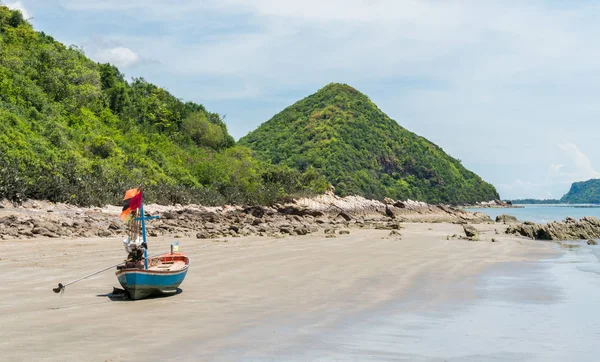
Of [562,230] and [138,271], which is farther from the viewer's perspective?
[562,230]

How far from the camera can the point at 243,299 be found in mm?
13078

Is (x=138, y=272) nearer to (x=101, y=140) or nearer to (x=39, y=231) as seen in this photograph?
(x=39, y=231)

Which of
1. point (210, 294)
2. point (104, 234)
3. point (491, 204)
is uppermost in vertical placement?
point (491, 204)

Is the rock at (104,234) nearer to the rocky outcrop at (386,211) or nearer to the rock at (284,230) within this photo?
the rock at (284,230)

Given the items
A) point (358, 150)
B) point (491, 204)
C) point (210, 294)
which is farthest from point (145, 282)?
point (491, 204)

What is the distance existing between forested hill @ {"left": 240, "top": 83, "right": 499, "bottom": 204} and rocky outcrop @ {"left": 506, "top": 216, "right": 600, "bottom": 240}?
85575 mm

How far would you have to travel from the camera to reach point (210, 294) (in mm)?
13664

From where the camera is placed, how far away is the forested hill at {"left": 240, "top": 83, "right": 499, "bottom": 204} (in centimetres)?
14112

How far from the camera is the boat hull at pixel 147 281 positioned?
1241 cm

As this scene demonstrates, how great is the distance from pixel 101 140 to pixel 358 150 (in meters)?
106

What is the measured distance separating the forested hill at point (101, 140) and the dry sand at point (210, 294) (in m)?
12.7

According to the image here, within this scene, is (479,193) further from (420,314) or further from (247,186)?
(420,314)

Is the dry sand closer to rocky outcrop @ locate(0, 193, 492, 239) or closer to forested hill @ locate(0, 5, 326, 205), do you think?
rocky outcrop @ locate(0, 193, 492, 239)

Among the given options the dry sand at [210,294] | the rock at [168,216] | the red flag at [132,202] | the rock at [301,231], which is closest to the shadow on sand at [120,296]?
the dry sand at [210,294]
